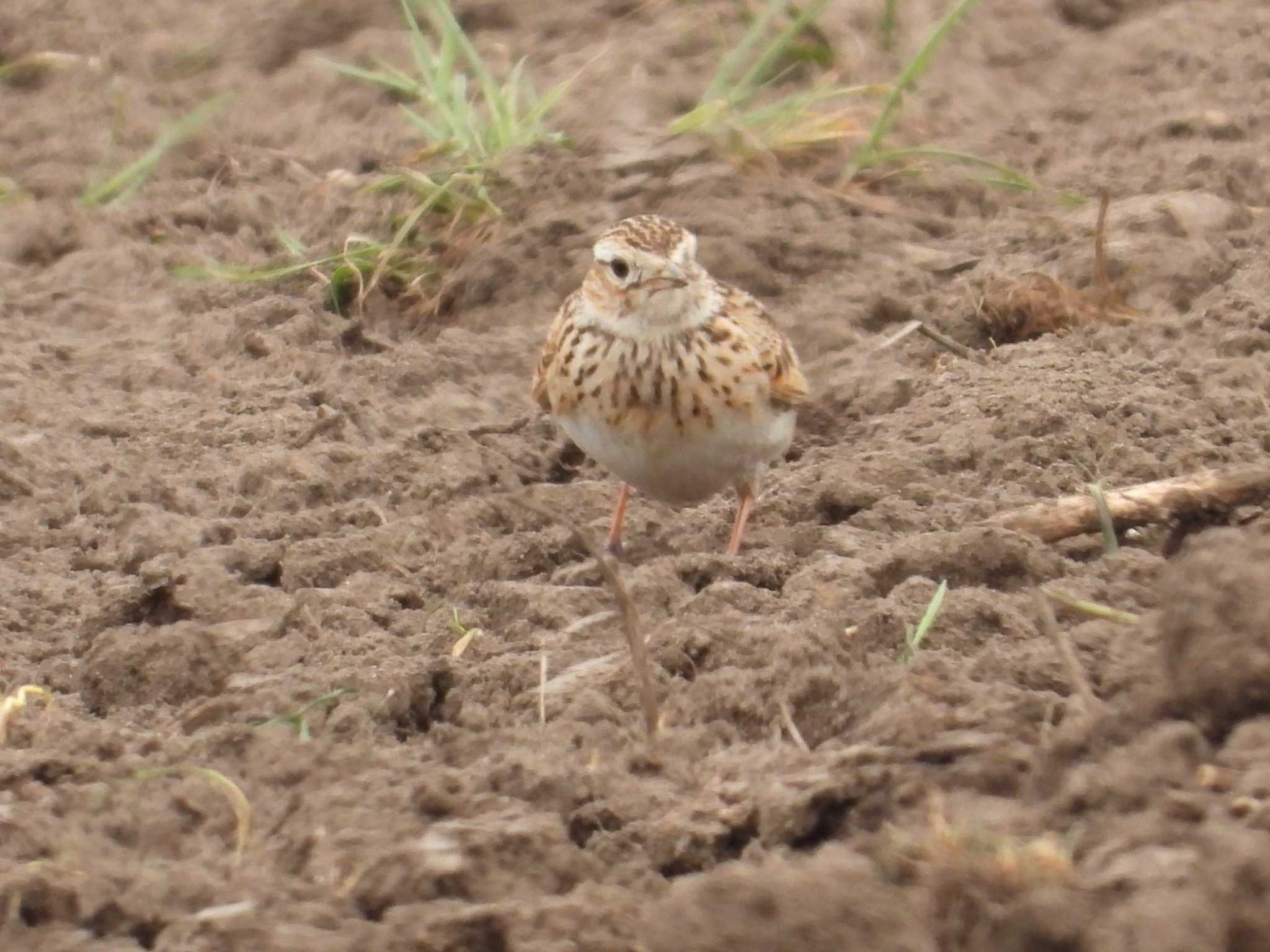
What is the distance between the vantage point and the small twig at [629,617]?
10.4ft

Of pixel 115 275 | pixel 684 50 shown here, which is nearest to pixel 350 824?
pixel 115 275

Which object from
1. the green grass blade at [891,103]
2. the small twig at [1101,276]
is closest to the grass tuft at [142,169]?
the green grass blade at [891,103]

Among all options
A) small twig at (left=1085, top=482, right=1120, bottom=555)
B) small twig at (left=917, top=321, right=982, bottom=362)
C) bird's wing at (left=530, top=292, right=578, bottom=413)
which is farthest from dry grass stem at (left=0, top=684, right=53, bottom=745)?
small twig at (left=917, top=321, right=982, bottom=362)

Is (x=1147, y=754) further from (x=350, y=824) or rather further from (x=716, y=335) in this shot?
(x=716, y=335)

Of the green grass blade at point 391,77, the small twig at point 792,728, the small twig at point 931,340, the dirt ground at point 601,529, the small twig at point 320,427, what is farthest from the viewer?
the green grass blade at point 391,77

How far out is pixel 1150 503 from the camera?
4.30 m

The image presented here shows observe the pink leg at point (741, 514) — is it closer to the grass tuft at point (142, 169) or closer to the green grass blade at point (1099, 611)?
the green grass blade at point (1099, 611)

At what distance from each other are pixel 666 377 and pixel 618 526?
533 mm

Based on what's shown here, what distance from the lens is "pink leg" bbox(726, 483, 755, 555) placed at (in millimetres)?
4781

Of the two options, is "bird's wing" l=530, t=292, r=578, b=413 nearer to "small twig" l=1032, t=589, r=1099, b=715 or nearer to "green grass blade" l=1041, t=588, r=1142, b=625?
"green grass blade" l=1041, t=588, r=1142, b=625

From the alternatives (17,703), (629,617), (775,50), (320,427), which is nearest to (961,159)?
(775,50)

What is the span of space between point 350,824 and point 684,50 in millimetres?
5666

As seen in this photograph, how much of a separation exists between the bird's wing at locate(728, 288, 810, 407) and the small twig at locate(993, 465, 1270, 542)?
0.81m

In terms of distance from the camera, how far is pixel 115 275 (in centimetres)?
686
